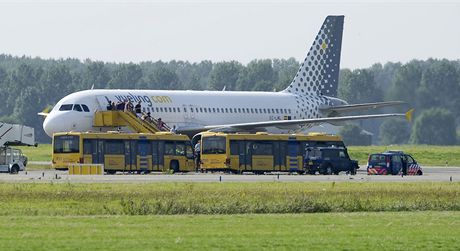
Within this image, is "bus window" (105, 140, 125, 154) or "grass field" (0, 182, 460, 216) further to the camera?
"bus window" (105, 140, 125, 154)

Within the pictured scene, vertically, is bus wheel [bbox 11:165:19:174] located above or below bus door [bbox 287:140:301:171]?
below

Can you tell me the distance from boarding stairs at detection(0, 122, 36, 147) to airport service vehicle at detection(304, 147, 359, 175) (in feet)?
58.3

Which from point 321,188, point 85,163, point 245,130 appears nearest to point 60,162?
point 85,163

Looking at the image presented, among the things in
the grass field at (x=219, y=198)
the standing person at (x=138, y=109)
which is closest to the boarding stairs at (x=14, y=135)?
the standing person at (x=138, y=109)

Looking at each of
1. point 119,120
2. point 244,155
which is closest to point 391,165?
point 244,155

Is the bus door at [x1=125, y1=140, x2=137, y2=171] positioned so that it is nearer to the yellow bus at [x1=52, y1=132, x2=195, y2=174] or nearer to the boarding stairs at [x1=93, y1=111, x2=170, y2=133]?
the yellow bus at [x1=52, y1=132, x2=195, y2=174]

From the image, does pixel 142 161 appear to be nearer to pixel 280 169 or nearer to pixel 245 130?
pixel 280 169

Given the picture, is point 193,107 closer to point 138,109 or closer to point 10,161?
point 138,109

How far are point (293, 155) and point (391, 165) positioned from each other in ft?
20.0

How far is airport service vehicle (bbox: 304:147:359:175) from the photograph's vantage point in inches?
3253

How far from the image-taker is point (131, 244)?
1357 inches

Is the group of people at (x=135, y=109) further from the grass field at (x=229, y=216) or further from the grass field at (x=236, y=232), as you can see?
the grass field at (x=236, y=232)

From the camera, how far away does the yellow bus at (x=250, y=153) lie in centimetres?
8425

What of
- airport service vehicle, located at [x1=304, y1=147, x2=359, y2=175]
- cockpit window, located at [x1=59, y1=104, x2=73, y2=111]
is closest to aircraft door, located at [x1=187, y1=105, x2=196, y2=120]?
cockpit window, located at [x1=59, y1=104, x2=73, y2=111]
